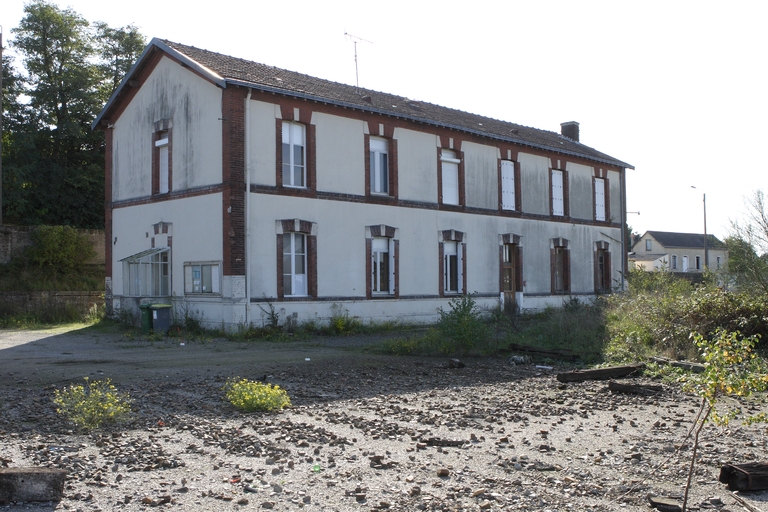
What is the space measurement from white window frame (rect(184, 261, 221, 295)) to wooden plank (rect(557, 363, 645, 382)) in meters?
11.4

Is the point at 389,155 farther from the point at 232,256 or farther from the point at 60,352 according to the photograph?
the point at 60,352

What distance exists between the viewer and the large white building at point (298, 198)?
2027 centimetres

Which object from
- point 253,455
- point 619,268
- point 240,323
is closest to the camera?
point 253,455

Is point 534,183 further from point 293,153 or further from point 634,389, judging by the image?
point 634,389

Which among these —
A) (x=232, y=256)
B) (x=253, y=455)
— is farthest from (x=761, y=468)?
(x=232, y=256)

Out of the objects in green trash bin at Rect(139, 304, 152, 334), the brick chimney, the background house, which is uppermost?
the brick chimney

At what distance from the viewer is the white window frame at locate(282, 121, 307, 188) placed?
838 inches

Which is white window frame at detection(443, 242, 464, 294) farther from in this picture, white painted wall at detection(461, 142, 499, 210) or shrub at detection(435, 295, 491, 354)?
shrub at detection(435, 295, 491, 354)

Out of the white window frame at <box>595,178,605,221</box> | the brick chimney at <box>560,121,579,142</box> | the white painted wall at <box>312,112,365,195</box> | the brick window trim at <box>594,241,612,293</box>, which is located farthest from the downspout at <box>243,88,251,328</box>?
the brick chimney at <box>560,121,579,142</box>

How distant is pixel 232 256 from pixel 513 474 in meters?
14.4

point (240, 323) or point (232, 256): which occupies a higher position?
point (232, 256)

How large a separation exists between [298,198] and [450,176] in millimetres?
7148

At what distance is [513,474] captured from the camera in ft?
20.7

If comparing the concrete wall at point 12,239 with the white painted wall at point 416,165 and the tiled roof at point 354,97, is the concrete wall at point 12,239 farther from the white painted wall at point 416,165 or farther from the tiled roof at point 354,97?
the white painted wall at point 416,165
